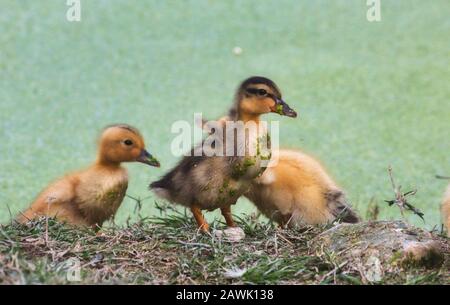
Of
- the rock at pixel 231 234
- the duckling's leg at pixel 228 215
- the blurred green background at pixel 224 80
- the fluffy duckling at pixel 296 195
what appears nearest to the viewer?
the rock at pixel 231 234

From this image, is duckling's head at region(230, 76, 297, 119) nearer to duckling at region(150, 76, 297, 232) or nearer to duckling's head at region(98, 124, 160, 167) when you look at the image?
duckling at region(150, 76, 297, 232)

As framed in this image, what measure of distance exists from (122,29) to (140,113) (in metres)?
0.72

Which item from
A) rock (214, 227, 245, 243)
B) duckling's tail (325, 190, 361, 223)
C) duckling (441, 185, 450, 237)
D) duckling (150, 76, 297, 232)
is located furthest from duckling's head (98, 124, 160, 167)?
duckling (441, 185, 450, 237)

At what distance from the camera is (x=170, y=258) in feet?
6.68

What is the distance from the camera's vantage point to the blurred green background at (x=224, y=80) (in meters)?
3.22

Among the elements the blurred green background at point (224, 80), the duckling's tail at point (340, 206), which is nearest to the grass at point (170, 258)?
the duckling's tail at point (340, 206)

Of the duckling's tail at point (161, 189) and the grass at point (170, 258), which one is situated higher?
the duckling's tail at point (161, 189)

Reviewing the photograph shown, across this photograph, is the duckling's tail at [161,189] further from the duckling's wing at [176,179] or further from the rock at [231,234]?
the rock at [231,234]

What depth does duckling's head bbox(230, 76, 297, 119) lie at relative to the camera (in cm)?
225

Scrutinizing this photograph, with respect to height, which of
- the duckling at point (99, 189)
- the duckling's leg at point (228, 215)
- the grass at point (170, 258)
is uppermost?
the duckling at point (99, 189)

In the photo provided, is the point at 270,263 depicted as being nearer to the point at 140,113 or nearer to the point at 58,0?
the point at 140,113

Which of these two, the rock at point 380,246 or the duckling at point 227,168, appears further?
the duckling at point 227,168

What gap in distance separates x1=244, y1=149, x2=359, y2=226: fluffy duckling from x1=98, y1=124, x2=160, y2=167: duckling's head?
305 millimetres

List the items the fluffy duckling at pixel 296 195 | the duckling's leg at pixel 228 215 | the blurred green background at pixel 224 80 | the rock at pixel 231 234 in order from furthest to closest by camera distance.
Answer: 1. the blurred green background at pixel 224 80
2. the fluffy duckling at pixel 296 195
3. the duckling's leg at pixel 228 215
4. the rock at pixel 231 234
